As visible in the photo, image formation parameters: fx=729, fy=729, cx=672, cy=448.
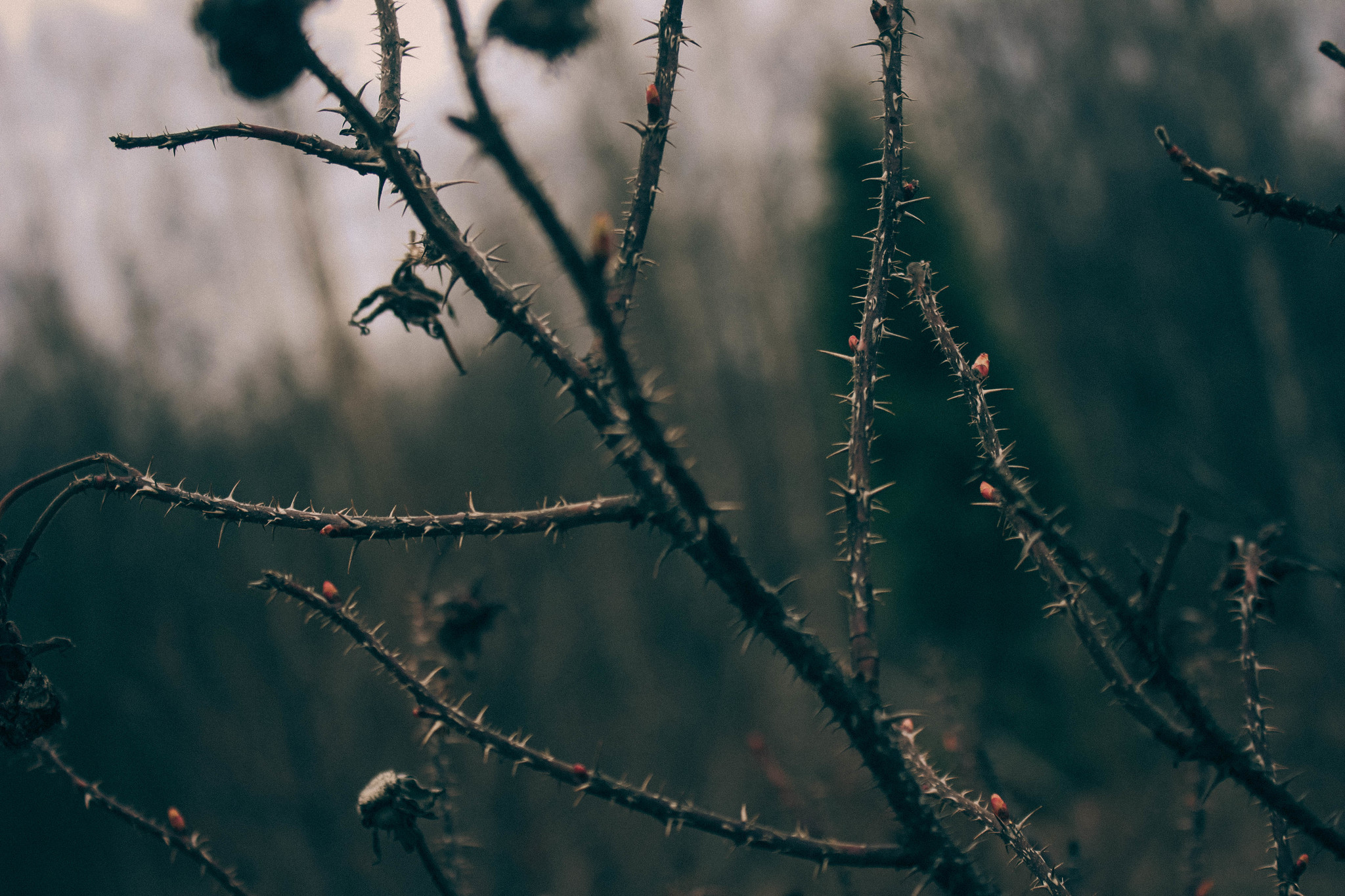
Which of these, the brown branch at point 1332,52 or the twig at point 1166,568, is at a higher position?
the brown branch at point 1332,52

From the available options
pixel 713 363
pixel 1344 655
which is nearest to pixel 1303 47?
pixel 1344 655

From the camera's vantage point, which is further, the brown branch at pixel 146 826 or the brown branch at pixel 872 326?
the brown branch at pixel 146 826

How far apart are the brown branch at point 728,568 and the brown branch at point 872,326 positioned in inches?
6.8

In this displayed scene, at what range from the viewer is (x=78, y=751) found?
9156 millimetres

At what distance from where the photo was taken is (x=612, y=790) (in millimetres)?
964

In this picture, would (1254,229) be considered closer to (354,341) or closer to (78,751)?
(354,341)

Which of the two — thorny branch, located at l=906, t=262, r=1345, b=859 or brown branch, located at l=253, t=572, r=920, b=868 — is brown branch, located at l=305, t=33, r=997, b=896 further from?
thorny branch, located at l=906, t=262, r=1345, b=859

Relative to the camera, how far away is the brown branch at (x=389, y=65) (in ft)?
3.51

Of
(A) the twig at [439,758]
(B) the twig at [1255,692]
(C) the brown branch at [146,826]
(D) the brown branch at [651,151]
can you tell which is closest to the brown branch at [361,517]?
(A) the twig at [439,758]

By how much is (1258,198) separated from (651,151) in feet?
2.67

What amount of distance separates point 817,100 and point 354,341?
307 inches

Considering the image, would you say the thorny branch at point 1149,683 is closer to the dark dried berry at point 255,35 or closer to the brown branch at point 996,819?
the brown branch at point 996,819

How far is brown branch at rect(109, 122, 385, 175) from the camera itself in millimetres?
993

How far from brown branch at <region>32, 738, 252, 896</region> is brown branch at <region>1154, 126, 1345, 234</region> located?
179cm
